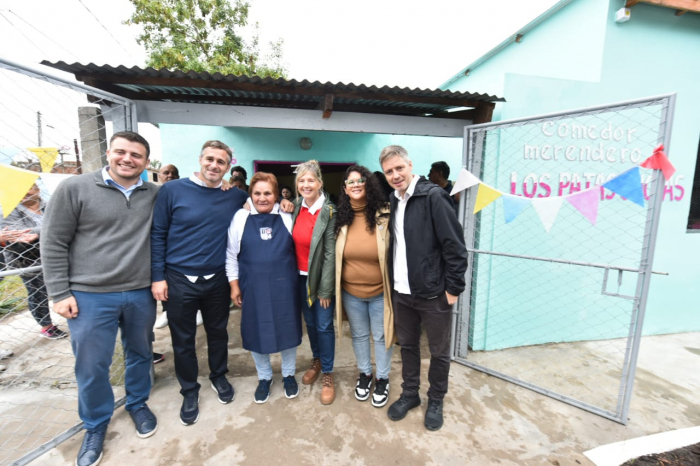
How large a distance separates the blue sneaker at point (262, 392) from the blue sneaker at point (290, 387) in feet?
0.48

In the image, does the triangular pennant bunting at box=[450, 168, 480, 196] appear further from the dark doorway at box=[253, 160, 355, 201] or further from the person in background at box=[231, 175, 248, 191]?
the person in background at box=[231, 175, 248, 191]

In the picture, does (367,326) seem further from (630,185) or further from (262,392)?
(630,185)

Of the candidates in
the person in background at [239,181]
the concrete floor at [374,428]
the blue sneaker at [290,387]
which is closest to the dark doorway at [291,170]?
the person in background at [239,181]

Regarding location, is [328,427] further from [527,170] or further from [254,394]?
[527,170]

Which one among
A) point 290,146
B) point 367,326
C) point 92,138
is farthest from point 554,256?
point 92,138

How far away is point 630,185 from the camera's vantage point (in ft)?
6.97

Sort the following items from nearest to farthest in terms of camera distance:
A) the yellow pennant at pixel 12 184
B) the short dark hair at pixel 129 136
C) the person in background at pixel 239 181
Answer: the yellow pennant at pixel 12 184, the short dark hair at pixel 129 136, the person in background at pixel 239 181

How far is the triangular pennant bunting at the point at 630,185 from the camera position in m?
2.09

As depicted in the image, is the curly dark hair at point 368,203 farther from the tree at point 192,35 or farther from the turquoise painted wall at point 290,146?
the tree at point 192,35

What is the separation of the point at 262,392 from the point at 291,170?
5.17 m

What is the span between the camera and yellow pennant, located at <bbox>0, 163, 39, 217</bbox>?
173 centimetres

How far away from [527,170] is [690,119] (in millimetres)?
2392

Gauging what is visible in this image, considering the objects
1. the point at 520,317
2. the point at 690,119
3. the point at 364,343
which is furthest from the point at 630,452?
the point at 690,119

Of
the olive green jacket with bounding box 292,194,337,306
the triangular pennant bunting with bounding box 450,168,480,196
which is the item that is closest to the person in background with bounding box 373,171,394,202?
the olive green jacket with bounding box 292,194,337,306
